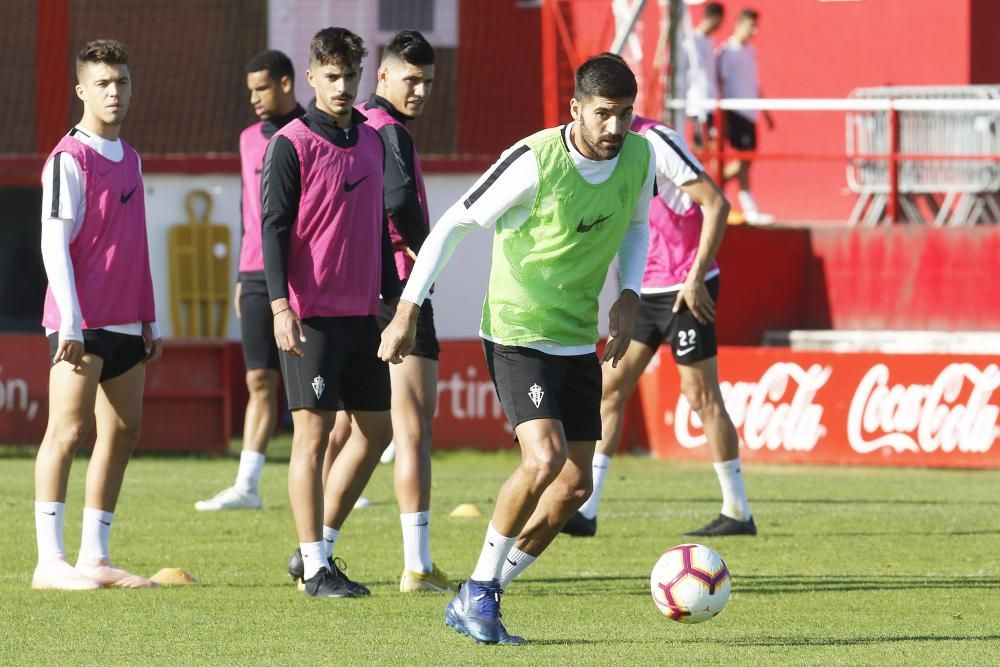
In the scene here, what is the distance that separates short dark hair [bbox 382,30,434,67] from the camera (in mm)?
8203

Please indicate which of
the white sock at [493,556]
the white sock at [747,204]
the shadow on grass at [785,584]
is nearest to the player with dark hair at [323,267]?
the shadow on grass at [785,584]

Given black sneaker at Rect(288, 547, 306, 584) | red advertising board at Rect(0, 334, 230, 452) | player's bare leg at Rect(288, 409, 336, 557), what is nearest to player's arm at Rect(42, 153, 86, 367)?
player's bare leg at Rect(288, 409, 336, 557)

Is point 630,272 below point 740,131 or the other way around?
below

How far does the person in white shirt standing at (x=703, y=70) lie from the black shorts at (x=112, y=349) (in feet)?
39.8

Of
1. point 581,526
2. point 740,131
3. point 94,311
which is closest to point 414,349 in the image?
point 94,311

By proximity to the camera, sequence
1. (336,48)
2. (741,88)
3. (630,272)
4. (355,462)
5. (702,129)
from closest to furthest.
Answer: (630,272) < (336,48) < (355,462) < (702,129) < (741,88)

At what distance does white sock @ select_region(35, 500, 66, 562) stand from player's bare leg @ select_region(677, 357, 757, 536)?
360 centimetres

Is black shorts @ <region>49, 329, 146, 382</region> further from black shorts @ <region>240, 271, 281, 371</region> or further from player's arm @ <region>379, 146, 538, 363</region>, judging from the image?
black shorts @ <region>240, 271, 281, 371</region>

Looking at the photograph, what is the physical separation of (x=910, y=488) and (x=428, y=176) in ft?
21.0

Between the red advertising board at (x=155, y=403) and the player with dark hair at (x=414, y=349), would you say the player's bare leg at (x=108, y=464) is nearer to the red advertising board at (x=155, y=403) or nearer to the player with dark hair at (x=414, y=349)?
the player with dark hair at (x=414, y=349)

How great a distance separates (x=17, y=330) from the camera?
19078mm

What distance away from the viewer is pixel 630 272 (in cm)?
742

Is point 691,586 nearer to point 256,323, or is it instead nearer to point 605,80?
point 605,80

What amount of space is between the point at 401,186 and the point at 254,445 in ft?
11.4
